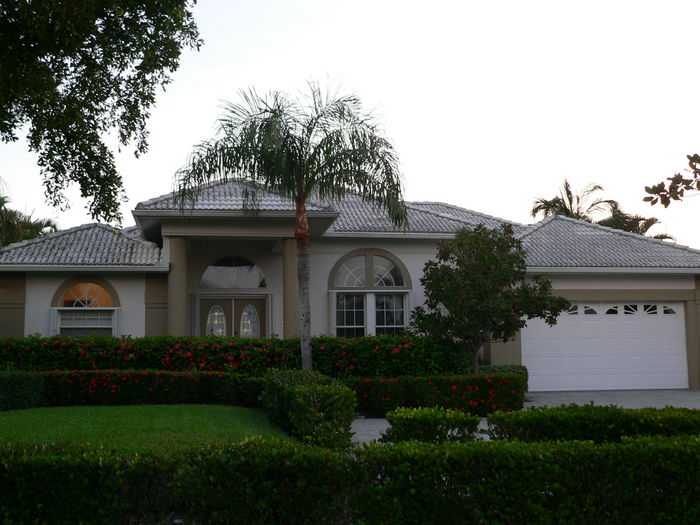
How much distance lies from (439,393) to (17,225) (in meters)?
21.8

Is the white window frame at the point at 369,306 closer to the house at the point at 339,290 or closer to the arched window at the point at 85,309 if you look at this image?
the house at the point at 339,290

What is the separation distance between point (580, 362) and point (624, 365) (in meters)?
1.25

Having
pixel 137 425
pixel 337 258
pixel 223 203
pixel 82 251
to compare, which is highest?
pixel 223 203

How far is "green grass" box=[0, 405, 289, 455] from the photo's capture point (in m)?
8.65

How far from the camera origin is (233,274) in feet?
61.9

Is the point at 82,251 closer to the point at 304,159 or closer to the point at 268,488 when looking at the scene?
the point at 304,159

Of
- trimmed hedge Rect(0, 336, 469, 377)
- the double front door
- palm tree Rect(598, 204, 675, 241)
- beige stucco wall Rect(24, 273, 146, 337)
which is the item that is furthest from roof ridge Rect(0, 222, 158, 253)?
palm tree Rect(598, 204, 675, 241)

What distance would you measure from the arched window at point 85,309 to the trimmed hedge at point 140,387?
407 cm

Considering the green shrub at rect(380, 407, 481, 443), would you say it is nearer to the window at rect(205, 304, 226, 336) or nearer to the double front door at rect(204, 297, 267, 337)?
the double front door at rect(204, 297, 267, 337)

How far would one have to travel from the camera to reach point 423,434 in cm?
703

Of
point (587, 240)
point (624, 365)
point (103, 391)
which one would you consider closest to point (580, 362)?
point (624, 365)

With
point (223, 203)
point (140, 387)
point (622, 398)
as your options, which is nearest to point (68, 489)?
point (140, 387)

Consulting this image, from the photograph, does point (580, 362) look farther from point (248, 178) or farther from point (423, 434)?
point (423, 434)

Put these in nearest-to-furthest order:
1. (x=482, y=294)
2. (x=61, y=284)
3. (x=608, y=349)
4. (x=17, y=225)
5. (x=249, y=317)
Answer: (x=482, y=294) → (x=61, y=284) → (x=608, y=349) → (x=249, y=317) → (x=17, y=225)
